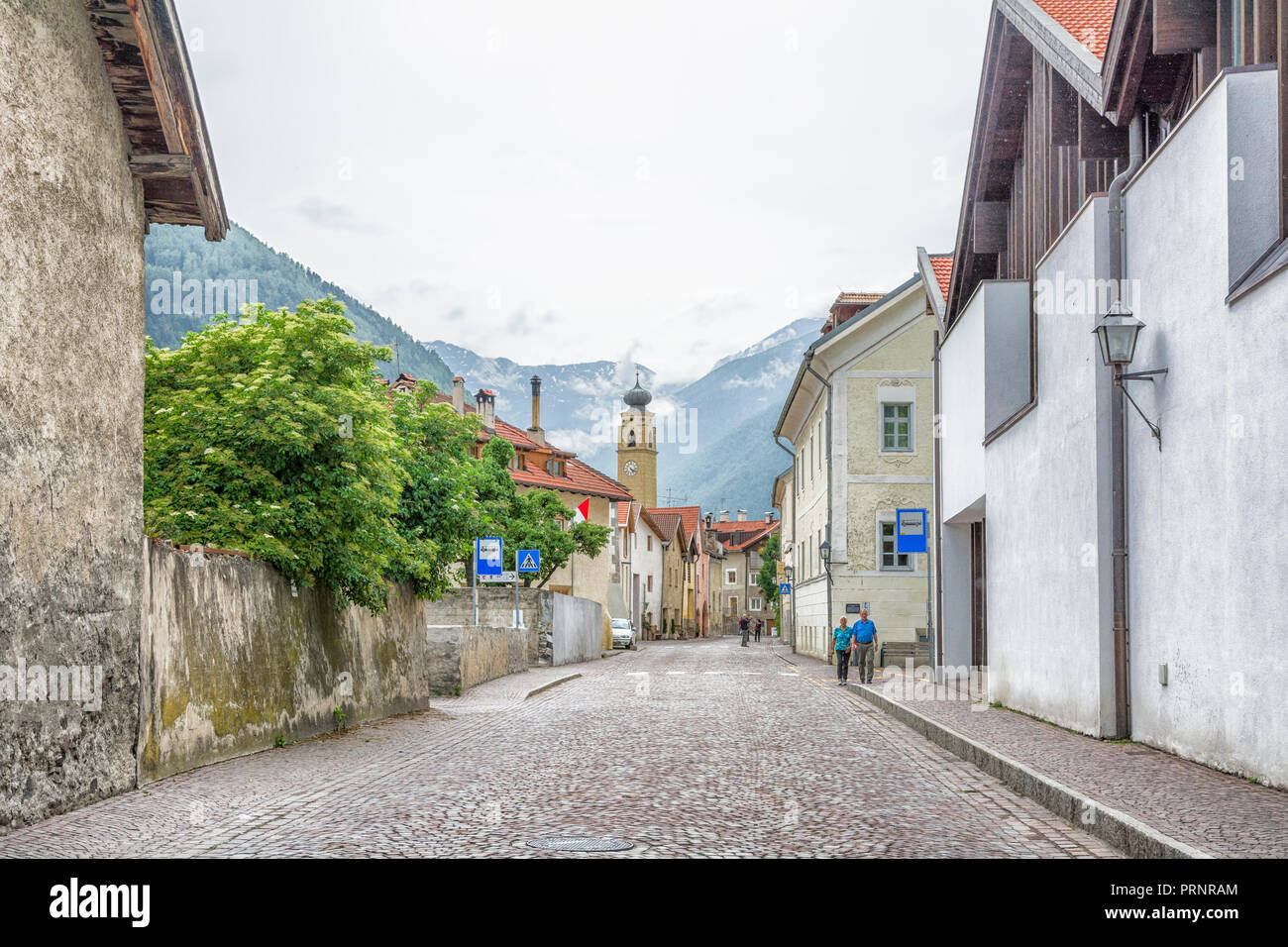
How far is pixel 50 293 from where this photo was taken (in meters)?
9.05

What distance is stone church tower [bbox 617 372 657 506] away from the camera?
121500 millimetres

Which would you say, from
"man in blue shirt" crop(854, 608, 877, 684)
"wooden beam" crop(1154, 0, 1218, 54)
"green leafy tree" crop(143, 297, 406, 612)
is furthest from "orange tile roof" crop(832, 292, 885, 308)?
"wooden beam" crop(1154, 0, 1218, 54)

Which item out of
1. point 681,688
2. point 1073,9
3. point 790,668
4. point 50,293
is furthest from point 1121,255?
point 790,668

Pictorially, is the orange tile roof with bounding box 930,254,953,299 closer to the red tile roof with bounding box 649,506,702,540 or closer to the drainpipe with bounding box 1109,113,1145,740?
the drainpipe with bounding box 1109,113,1145,740

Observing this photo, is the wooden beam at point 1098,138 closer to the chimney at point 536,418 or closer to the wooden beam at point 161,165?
the wooden beam at point 161,165

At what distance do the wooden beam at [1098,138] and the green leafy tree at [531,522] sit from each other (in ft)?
99.8

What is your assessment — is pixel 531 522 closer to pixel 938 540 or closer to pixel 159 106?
pixel 938 540

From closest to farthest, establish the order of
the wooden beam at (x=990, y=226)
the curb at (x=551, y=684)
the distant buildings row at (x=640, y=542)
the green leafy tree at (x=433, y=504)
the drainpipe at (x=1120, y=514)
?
the drainpipe at (x=1120, y=514), the green leafy tree at (x=433, y=504), the wooden beam at (x=990, y=226), the curb at (x=551, y=684), the distant buildings row at (x=640, y=542)

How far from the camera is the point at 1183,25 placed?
1221 centimetres

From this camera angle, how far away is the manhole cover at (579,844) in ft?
25.0

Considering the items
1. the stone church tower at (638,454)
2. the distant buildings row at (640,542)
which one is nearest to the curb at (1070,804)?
the distant buildings row at (640,542)

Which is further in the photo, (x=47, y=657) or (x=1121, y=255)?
(x=1121, y=255)
